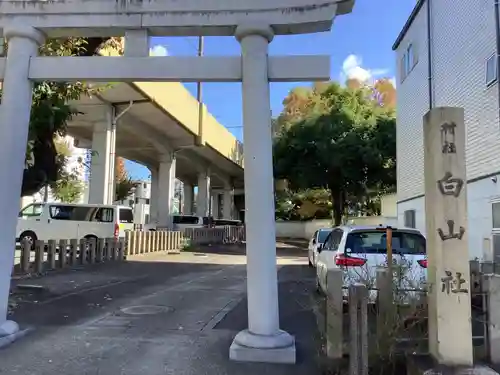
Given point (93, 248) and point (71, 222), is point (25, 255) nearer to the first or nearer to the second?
point (93, 248)

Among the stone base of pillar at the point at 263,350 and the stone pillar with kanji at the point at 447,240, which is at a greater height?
the stone pillar with kanji at the point at 447,240

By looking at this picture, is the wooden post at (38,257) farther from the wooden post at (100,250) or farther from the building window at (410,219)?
the building window at (410,219)

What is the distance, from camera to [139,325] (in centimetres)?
718

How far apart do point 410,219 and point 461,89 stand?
6.51 m

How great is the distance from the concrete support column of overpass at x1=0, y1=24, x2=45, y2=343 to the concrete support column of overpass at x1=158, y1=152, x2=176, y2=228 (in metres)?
23.1

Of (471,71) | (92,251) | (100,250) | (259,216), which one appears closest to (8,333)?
(259,216)

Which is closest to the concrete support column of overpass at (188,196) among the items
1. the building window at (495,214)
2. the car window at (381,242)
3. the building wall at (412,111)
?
the building wall at (412,111)

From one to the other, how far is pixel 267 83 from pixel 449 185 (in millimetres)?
2375

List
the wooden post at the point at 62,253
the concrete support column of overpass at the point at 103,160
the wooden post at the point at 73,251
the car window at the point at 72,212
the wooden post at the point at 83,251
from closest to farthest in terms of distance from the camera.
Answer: the wooden post at the point at 62,253 < the wooden post at the point at 73,251 < the wooden post at the point at 83,251 < the car window at the point at 72,212 < the concrete support column of overpass at the point at 103,160

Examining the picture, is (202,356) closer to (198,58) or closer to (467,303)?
(467,303)

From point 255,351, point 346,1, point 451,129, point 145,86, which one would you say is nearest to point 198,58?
point 346,1

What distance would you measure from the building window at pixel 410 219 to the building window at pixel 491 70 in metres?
7.36

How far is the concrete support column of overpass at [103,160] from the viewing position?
2173 cm

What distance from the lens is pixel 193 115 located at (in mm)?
26688
